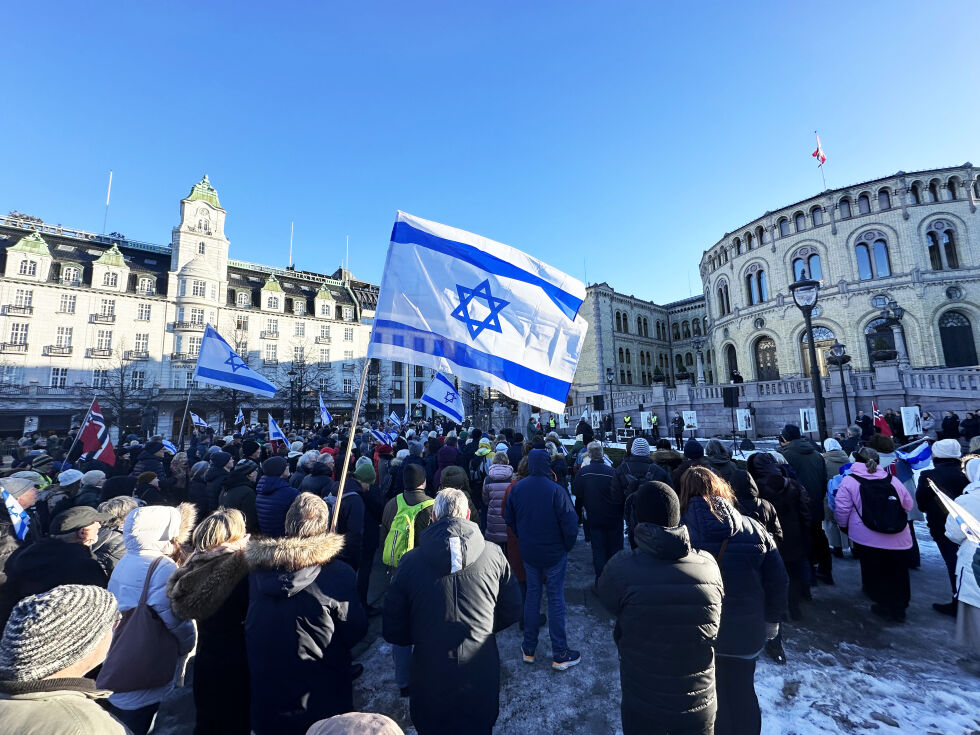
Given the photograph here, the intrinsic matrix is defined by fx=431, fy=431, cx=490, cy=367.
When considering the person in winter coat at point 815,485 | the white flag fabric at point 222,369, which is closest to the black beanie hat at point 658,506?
the person in winter coat at point 815,485

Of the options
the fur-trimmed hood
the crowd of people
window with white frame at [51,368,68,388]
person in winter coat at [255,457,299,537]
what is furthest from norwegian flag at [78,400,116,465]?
window with white frame at [51,368,68,388]

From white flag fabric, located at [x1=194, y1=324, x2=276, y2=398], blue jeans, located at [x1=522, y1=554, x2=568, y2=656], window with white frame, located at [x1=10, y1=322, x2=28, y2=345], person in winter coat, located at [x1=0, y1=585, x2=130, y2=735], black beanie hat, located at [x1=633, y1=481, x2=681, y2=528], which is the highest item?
window with white frame, located at [x1=10, y1=322, x2=28, y2=345]

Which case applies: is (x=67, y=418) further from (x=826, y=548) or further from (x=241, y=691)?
(x=826, y=548)

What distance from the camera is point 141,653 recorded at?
111 inches

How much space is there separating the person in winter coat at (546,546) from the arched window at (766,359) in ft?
135

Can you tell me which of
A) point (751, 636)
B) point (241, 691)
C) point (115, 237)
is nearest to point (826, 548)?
point (751, 636)

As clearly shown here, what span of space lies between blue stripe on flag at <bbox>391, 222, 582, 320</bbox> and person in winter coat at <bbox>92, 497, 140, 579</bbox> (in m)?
3.76

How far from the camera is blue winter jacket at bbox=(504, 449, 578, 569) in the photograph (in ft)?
14.8

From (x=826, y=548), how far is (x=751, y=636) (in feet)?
14.9

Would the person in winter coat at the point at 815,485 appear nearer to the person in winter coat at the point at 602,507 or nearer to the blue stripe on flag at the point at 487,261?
the person in winter coat at the point at 602,507

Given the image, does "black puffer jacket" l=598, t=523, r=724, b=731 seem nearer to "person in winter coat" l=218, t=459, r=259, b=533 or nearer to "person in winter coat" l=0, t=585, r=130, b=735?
"person in winter coat" l=0, t=585, r=130, b=735

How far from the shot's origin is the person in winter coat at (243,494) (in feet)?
18.2

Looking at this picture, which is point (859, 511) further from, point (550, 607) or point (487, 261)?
point (487, 261)

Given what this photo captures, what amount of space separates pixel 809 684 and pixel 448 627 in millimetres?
3816
